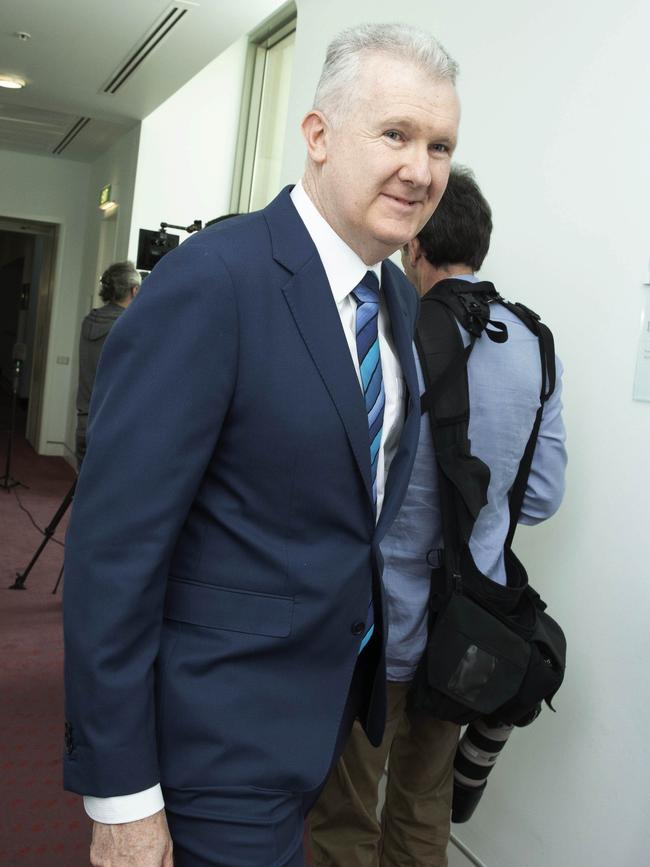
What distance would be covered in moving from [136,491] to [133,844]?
39 centimetres

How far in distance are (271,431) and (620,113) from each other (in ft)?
4.93

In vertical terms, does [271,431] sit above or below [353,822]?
above

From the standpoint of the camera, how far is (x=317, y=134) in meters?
1.22

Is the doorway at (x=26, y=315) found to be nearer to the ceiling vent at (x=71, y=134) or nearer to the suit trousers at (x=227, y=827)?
the ceiling vent at (x=71, y=134)

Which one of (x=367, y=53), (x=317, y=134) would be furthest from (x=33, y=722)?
(x=367, y=53)

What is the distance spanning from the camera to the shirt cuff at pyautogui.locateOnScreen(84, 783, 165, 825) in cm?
104

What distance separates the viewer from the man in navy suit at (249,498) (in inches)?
40.4

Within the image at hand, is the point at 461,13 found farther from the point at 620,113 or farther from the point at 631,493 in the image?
the point at 631,493

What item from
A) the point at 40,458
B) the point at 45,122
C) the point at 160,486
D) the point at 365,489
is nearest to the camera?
the point at 160,486

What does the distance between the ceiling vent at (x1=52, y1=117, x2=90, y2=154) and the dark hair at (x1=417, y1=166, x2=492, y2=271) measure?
22.2ft

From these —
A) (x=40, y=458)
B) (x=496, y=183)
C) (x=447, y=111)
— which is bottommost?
(x=40, y=458)

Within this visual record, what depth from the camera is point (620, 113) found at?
7.09 feet

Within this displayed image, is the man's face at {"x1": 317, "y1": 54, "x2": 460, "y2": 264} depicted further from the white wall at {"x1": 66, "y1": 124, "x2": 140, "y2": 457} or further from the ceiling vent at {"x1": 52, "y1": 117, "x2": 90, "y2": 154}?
the ceiling vent at {"x1": 52, "y1": 117, "x2": 90, "y2": 154}

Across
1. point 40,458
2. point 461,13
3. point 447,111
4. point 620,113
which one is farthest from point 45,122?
point 447,111
